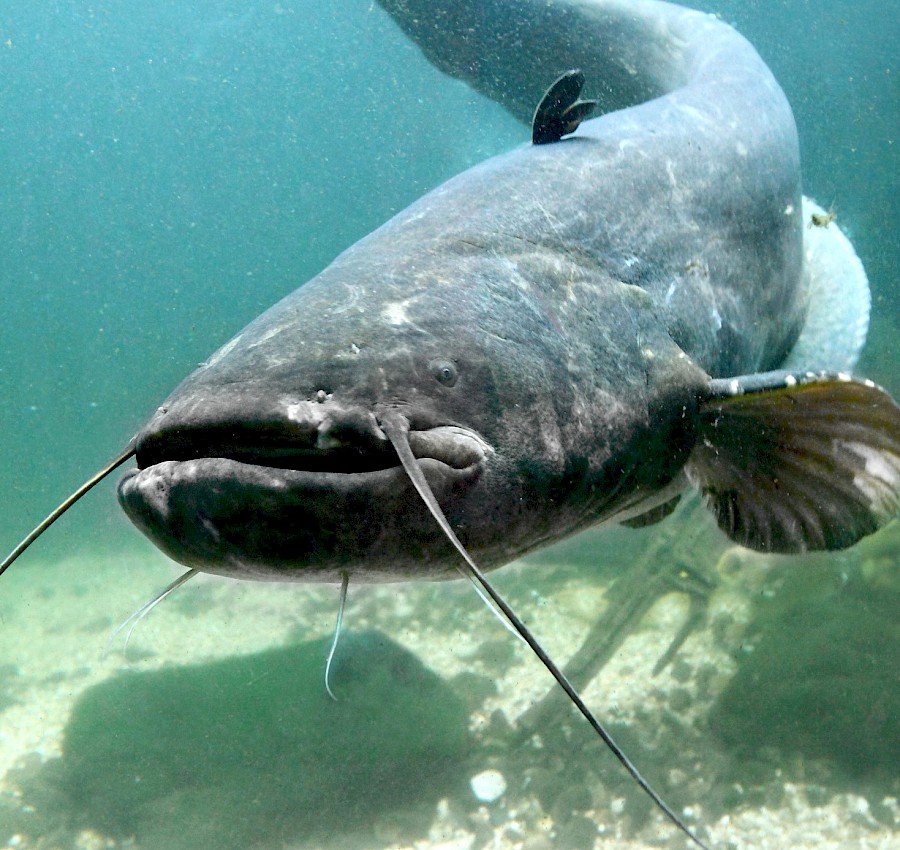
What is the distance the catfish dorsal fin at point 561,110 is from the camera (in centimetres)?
231

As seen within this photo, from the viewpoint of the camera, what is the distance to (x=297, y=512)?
3.82 ft

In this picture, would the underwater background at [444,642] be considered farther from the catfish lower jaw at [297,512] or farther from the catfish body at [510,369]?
the catfish lower jaw at [297,512]

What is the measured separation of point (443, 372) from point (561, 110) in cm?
138

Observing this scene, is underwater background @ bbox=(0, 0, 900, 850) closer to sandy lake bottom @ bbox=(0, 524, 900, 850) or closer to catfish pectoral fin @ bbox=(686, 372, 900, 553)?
sandy lake bottom @ bbox=(0, 524, 900, 850)

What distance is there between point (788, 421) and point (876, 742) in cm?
252

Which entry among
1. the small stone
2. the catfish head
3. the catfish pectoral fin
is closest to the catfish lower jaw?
the catfish head

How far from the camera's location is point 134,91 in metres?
55.4

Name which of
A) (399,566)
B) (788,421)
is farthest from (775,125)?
(399,566)

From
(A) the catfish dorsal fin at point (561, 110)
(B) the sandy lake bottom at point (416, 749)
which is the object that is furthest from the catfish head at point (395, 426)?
(B) the sandy lake bottom at point (416, 749)

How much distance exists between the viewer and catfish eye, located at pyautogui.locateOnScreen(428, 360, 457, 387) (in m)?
1.37

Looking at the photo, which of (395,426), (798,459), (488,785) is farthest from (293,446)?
(488,785)

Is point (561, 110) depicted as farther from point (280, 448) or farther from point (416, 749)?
point (416, 749)

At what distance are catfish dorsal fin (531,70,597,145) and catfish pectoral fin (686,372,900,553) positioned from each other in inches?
40.0

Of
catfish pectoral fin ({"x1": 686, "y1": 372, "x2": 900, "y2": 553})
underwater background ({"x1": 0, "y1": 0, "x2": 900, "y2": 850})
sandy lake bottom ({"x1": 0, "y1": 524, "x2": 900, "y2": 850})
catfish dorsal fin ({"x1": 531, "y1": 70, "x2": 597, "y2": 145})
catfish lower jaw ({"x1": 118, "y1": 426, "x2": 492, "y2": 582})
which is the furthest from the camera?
underwater background ({"x1": 0, "y1": 0, "x2": 900, "y2": 850})
